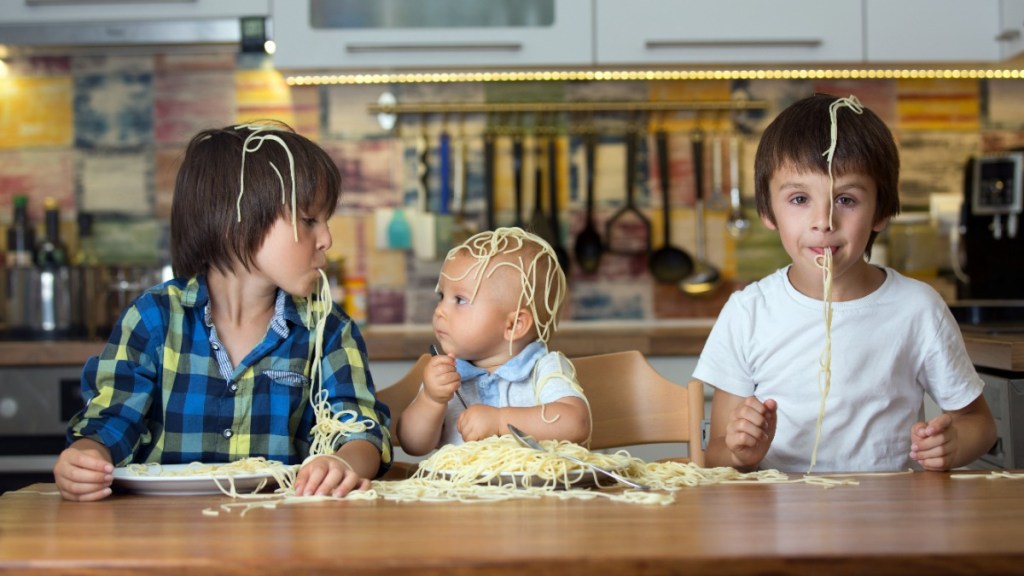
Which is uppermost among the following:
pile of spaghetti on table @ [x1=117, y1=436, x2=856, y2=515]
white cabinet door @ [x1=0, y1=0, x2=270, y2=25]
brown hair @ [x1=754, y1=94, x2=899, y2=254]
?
white cabinet door @ [x1=0, y1=0, x2=270, y2=25]

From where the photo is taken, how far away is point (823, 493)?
3.22 ft

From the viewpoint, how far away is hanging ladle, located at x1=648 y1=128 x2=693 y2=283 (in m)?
2.74

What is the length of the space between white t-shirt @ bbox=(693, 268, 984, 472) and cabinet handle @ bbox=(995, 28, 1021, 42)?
1.30 meters

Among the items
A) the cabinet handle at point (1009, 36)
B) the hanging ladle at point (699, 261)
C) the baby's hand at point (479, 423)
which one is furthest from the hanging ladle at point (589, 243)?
the baby's hand at point (479, 423)

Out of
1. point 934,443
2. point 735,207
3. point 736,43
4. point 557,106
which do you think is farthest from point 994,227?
point 934,443

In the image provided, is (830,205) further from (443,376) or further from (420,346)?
(420,346)

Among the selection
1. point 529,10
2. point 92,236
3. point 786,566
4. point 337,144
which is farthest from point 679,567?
point 92,236

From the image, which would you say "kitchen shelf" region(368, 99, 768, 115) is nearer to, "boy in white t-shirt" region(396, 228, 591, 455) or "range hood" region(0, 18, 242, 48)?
"range hood" region(0, 18, 242, 48)

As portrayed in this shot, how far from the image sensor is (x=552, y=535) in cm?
79

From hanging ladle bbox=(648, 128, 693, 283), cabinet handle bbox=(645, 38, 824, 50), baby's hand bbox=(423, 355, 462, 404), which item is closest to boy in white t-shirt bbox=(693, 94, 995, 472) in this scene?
baby's hand bbox=(423, 355, 462, 404)

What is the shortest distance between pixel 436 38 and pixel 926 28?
1134 mm

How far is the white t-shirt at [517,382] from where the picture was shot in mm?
1315

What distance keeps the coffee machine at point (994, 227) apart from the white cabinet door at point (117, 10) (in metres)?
1.69

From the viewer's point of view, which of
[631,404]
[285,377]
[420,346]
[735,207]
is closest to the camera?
[285,377]
